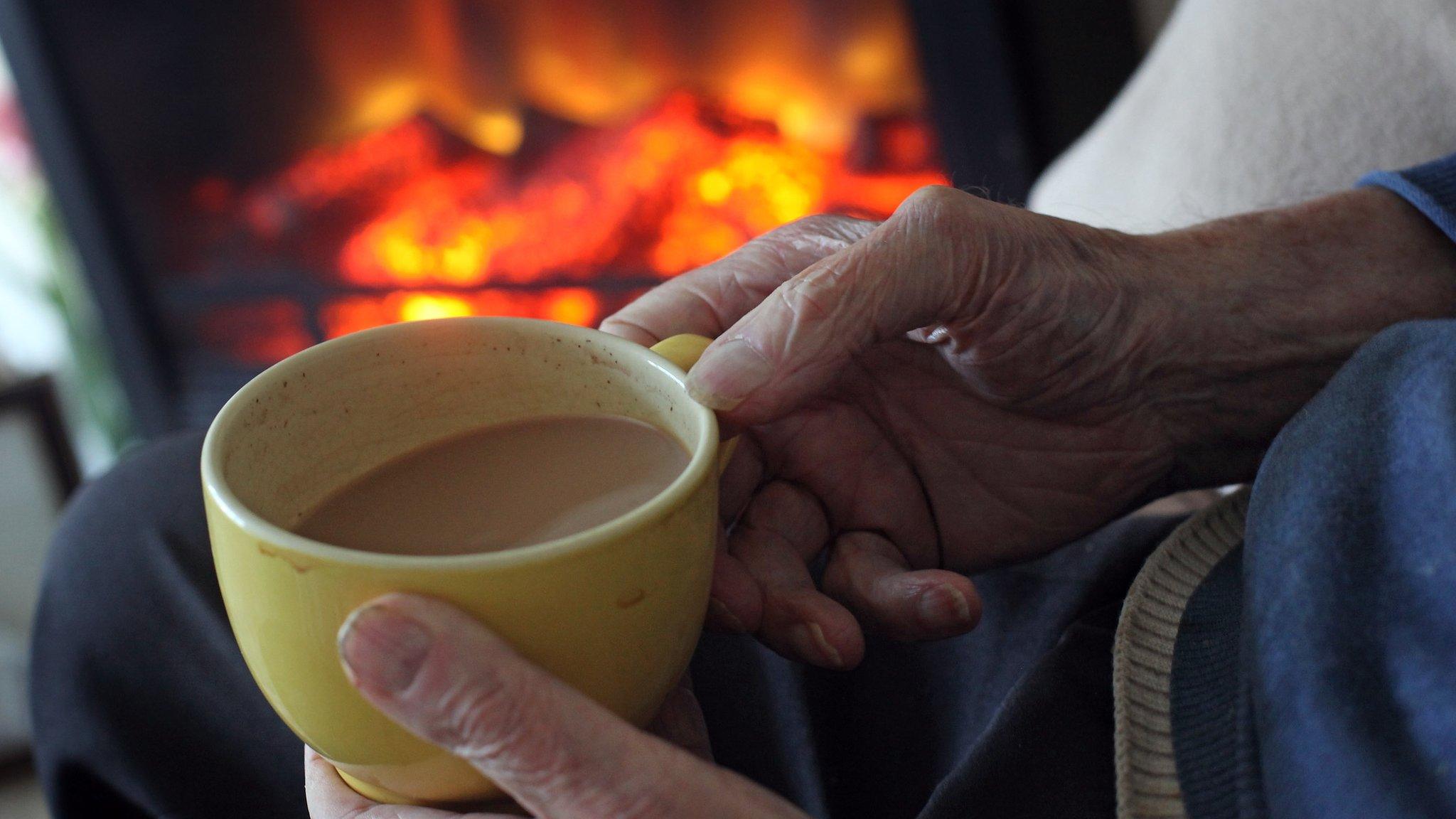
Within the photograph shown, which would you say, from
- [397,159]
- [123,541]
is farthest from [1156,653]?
[397,159]

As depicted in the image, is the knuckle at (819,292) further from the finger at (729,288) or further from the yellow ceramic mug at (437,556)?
the finger at (729,288)

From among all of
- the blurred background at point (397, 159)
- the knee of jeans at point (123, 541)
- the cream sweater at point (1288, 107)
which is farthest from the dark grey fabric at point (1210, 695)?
the blurred background at point (397, 159)

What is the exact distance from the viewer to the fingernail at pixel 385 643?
39cm

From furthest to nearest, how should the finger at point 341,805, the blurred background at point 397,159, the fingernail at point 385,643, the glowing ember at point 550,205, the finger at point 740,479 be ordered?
the glowing ember at point 550,205 → the blurred background at point 397,159 → the finger at point 740,479 → the finger at point 341,805 → the fingernail at point 385,643

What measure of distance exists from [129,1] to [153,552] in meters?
1.51

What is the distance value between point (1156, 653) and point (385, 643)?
0.33 metres

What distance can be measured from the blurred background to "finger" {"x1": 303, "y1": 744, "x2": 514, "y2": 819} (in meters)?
1.11

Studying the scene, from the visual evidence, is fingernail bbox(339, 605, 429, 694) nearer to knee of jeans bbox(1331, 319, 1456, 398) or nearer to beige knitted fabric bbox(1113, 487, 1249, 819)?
beige knitted fabric bbox(1113, 487, 1249, 819)

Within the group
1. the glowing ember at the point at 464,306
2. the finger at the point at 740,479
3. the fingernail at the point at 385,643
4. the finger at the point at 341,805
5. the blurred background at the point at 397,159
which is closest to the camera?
the fingernail at the point at 385,643

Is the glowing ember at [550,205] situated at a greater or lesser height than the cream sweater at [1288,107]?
lesser

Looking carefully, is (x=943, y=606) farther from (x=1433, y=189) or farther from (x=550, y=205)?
(x=550, y=205)

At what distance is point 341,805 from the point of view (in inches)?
20.7

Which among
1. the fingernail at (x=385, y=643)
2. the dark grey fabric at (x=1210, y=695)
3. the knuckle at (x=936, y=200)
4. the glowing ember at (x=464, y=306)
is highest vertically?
the knuckle at (x=936, y=200)

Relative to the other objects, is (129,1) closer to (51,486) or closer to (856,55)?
(51,486)
